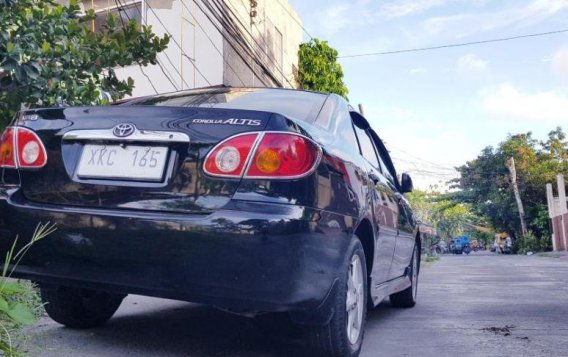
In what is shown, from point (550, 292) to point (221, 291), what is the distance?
18.6ft

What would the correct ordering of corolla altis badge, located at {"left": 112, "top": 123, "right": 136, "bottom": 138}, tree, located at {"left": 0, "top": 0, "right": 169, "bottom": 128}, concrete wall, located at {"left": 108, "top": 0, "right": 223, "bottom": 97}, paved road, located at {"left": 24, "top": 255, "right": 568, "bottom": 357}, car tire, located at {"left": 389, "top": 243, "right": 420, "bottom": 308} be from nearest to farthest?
corolla altis badge, located at {"left": 112, "top": 123, "right": 136, "bottom": 138}, paved road, located at {"left": 24, "top": 255, "right": 568, "bottom": 357}, tree, located at {"left": 0, "top": 0, "right": 169, "bottom": 128}, car tire, located at {"left": 389, "top": 243, "right": 420, "bottom": 308}, concrete wall, located at {"left": 108, "top": 0, "right": 223, "bottom": 97}

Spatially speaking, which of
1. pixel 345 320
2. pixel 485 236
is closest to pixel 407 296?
pixel 345 320

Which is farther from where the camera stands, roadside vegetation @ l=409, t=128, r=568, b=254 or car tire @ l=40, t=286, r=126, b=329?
roadside vegetation @ l=409, t=128, r=568, b=254

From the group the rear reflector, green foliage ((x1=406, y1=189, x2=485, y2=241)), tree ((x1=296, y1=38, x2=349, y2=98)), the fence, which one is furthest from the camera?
green foliage ((x1=406, y1=189, x2=485, y2=241))

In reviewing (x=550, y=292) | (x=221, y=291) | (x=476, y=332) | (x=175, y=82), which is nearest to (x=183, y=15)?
(x=175, y=82)

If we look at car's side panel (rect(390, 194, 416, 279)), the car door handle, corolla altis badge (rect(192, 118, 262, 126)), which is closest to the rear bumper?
corolla altis badge (rect(192, 118, 262, 126))

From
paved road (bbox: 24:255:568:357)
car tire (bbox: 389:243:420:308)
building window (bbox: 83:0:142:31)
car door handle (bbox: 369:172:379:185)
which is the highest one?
building window (bbox: 83:0:142:31)

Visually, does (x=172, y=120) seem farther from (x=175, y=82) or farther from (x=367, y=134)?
(x=175, y=82)

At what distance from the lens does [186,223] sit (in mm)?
2604

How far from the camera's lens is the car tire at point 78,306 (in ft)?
11.6

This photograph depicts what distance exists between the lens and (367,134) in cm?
454

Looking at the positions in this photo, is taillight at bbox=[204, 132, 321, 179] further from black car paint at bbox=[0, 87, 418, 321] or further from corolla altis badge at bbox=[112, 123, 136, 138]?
corolla altis badge at bbox=[112, 123, 136, 138]

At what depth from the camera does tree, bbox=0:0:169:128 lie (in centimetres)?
483

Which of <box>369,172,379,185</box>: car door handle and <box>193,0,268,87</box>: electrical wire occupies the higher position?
<box>193,0,268,87</box>: electrical wire
